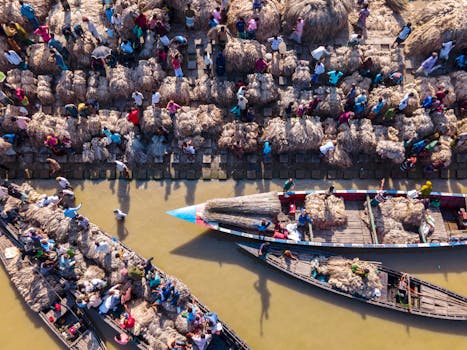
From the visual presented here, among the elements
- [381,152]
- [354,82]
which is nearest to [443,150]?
→ [381,152]

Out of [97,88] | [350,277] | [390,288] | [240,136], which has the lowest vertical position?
[390,288]

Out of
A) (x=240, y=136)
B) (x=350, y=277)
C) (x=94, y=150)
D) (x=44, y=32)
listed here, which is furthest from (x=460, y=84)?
(x=44, y=32)

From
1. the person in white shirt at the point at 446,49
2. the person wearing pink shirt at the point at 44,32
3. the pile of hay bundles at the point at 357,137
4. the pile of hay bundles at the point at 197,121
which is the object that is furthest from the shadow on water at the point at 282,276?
the person wearing pink shirt at the point at 44,32

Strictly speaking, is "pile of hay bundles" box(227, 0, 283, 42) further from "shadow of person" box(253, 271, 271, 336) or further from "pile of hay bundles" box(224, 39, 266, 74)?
"shadow of person" box(253, 271, 271, 336)

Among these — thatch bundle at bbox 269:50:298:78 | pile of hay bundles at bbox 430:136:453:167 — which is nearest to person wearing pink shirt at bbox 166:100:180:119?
thatch bundle at bbox 269:50:298:78

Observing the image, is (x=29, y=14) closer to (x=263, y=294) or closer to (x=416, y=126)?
(x=263, y=294)

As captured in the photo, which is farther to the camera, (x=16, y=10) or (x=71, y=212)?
(x=16, y=10)
